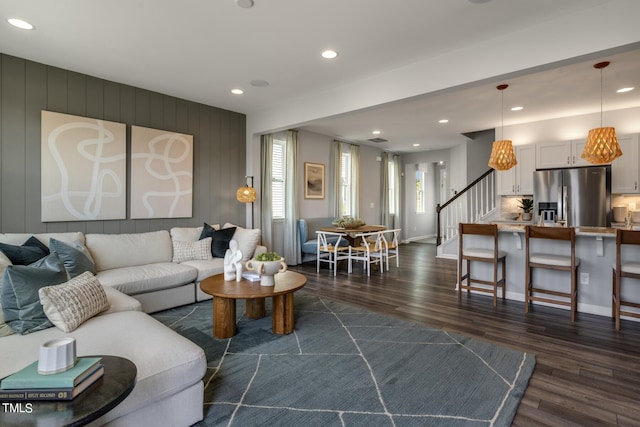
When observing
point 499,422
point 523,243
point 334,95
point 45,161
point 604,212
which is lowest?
point 499,422

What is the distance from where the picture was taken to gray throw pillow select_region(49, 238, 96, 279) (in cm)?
312

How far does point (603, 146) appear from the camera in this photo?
3615 mm

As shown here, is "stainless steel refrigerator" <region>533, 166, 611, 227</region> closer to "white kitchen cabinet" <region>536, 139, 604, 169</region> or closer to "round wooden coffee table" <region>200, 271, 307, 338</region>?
"white kitchen cabinet" <region>536, 139, 604, 169</region>

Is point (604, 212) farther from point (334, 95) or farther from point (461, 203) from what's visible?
point (334, 95)

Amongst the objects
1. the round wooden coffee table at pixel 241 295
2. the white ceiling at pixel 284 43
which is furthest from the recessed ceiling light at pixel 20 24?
the round wooden coffee table at pixel 241 295

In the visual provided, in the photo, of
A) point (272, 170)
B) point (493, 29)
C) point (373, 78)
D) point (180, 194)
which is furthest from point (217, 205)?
point (493, 29)

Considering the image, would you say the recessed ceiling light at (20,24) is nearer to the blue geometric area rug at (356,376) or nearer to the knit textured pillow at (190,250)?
the knit textured pillow at (190,250)

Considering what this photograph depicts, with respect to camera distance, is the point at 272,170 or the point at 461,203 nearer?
the point at 272,170

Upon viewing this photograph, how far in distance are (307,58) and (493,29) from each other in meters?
1.83

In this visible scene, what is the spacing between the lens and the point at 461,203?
7.50 meters

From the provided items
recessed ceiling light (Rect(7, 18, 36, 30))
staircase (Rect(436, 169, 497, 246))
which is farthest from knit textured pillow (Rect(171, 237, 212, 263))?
staircase (Rect(436, 169, 497, 246))

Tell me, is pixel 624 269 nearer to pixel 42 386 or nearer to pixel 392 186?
pixel 42 386

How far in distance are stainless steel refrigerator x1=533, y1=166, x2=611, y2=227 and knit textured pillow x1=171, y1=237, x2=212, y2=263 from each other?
530cm

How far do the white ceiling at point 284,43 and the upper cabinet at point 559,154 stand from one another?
3.12 feet
